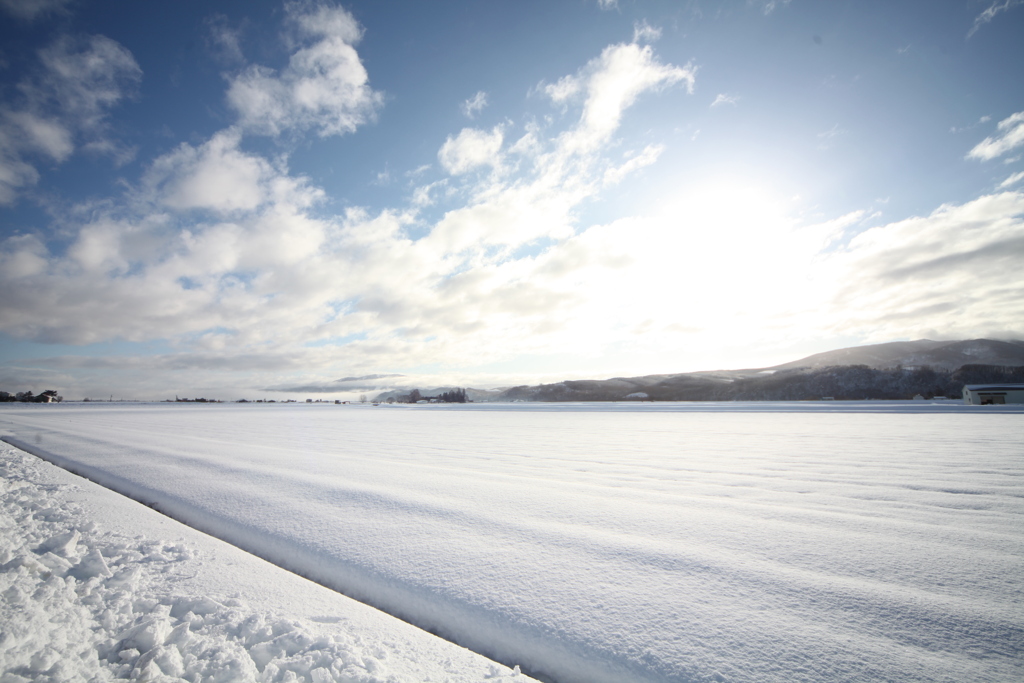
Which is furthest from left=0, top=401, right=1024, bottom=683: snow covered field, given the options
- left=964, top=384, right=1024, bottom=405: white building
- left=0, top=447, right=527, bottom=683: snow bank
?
left=964, top=384, right=1024, bottom=405: white building

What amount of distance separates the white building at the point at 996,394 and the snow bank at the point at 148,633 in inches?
1617

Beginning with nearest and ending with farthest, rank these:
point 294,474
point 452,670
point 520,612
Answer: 1. point 452,670
2. point 520,612
3. point 294,474

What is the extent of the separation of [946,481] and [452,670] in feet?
19.5

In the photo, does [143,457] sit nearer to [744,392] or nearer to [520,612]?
[520,612]

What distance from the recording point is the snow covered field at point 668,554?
1.69m

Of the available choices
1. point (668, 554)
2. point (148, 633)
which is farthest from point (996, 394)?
point (148, 633)

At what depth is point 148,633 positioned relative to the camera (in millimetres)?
1847

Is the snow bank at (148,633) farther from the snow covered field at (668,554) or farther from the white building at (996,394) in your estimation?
the white building at (996,394)

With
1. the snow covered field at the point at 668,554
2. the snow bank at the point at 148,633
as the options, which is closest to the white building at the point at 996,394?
the snow covered field at the point at 668,554

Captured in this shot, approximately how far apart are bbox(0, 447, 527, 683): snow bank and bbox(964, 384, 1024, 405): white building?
135 ft

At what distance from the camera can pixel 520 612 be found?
2025 mm

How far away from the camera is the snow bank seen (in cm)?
161

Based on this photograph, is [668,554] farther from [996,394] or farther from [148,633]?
[996,394]

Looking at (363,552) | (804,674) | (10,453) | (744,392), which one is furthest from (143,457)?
(744,392)
